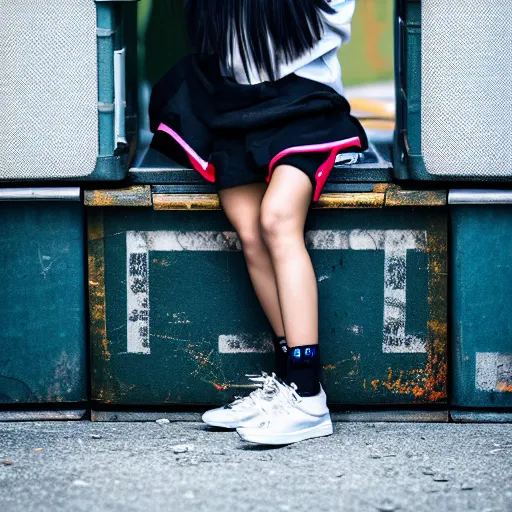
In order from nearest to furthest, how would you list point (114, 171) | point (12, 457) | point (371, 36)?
point (12, 457) → point (114, 171) → point (371, 36)

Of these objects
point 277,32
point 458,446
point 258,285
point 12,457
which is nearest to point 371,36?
point 277,32

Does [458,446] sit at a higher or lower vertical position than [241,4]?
lower

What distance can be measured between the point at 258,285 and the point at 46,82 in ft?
2.49

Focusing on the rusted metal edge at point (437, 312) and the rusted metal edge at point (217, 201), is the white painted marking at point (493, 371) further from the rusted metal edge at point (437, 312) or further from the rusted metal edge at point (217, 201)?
the rusted metal edge at point (217, 201)

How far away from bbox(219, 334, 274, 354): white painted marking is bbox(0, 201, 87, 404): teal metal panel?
0.38m

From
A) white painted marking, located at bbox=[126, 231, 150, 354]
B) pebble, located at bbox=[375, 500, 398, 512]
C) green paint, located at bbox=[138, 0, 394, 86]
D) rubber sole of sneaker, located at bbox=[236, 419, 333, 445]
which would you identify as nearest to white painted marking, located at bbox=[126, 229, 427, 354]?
white painted marking, located at bbox=[126, 231, 150, 354]

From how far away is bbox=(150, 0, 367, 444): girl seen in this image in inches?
112

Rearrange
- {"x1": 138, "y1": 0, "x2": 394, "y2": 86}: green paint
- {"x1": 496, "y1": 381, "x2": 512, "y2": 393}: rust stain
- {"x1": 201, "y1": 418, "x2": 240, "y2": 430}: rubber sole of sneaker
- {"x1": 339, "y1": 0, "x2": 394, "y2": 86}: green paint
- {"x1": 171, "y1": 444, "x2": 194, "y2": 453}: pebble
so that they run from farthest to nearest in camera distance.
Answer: {"x1": 339, "y1": 0, "x2": 394, "y2": 86}: green paint → {"x1": 138, "y1": 0, "x2": 394, "y2": 86}: green paint → {"x1": 496, "y1": 381, "x2": 512, "y2": 393}: rust stain → {"x1": 201, "y1": 418, "x2": 240, "y2": 430}: rubber sole of sneaker → {"x1": 171, "y1": 444, "x2": 194, "y2": 453}: pebble

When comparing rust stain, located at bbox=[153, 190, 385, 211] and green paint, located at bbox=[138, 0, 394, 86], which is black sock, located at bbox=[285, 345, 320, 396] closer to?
rust stain, located at bbox=[153, 190, 385, 211]

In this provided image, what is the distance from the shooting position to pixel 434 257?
297cm

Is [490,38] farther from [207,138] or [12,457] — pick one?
[12,457]

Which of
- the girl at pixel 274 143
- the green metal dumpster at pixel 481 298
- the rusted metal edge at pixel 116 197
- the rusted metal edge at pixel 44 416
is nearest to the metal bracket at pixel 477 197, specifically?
the green metal dumpster at pixel 481 298

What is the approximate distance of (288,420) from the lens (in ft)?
9.19

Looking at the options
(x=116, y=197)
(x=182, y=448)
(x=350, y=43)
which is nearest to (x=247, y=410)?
(x=182, y=448)
